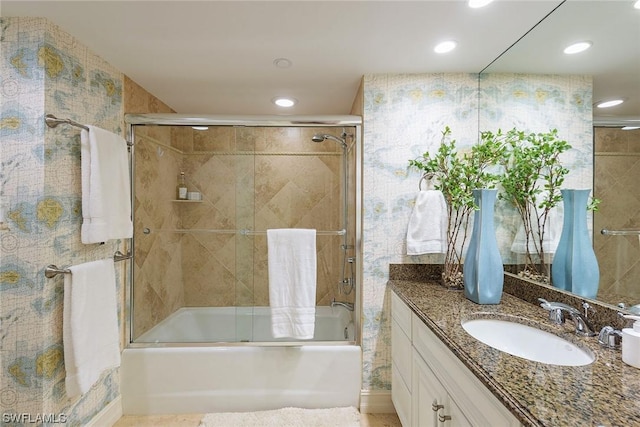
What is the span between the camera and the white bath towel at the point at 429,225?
6.40ft

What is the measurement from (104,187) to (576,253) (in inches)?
94.4

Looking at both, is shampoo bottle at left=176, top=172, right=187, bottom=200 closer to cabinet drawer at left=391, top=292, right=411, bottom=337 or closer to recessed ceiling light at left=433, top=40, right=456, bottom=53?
cabinet drawer at left=391, top=292, right=411, bottom=337

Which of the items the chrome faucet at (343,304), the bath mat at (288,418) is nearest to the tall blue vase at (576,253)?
the chrome faucet at (343,304)

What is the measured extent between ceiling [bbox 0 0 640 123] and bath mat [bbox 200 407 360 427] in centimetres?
220

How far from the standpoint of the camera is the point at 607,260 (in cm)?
121

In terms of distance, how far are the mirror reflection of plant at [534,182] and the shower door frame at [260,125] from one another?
878 mm

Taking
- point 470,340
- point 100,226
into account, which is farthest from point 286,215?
point 470,340

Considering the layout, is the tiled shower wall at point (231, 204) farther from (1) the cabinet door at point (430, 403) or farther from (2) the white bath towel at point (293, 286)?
(1) the cabinet door at point (430, 403)

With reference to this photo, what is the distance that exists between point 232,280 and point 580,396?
204 centimetres

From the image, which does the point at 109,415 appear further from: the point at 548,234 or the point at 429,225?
the point at 548,234

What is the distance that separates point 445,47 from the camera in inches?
67.1

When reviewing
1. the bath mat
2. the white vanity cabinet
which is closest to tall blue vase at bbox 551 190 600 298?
the white vanity cabinet

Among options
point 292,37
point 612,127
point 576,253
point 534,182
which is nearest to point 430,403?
point 576,253

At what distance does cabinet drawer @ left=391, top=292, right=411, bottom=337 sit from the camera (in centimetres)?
165
